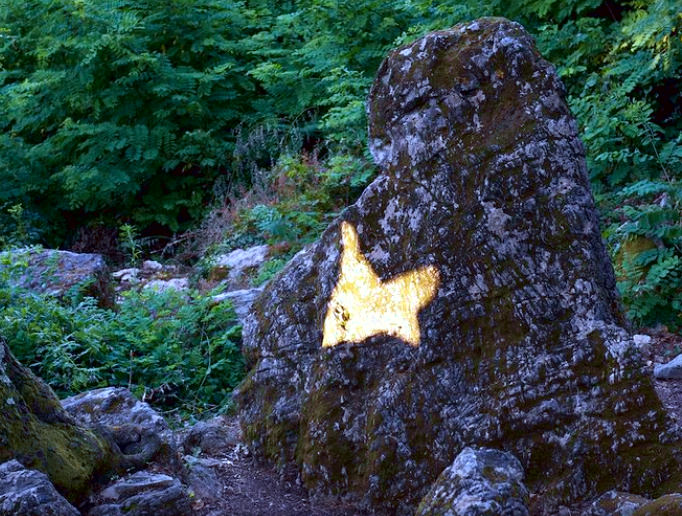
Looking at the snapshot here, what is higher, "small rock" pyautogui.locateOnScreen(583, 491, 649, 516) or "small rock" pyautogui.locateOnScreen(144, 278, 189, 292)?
"small rock" pyautogui.locateOnScreen(583, 491, 649, 516)

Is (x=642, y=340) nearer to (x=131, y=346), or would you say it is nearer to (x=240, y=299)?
(x=240, y=299)

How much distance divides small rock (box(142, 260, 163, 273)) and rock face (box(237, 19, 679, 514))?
25.6 feet

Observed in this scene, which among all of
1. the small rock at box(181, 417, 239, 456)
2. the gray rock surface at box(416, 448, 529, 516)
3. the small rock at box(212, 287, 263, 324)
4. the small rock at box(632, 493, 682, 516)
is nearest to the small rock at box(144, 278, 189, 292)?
the small rock at box(212, 287, 263, 324)

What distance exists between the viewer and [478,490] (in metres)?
3.59

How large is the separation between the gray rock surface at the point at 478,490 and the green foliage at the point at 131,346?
3753 mm

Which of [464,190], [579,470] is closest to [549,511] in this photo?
[579,470]

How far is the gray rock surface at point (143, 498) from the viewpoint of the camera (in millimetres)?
4195

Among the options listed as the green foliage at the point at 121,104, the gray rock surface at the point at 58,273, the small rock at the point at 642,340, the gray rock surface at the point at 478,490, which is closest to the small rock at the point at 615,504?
the gray rock surface at the point at 478,490

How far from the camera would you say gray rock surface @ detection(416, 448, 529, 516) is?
3516mm

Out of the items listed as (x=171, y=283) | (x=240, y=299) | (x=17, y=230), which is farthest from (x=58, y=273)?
(x=17, y=230)

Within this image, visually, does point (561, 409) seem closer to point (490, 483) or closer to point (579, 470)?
point (579, 470)

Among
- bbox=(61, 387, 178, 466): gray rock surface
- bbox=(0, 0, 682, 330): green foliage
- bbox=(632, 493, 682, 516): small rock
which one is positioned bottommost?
bbox=(632, 493, 682, 516): small rock

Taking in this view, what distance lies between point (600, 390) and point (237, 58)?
42.5 feet

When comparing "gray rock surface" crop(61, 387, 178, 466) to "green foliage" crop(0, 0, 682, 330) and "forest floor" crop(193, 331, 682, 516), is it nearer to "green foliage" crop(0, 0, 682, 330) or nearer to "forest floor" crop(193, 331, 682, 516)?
"forest floor" crop(193, 331, 682, 516)
